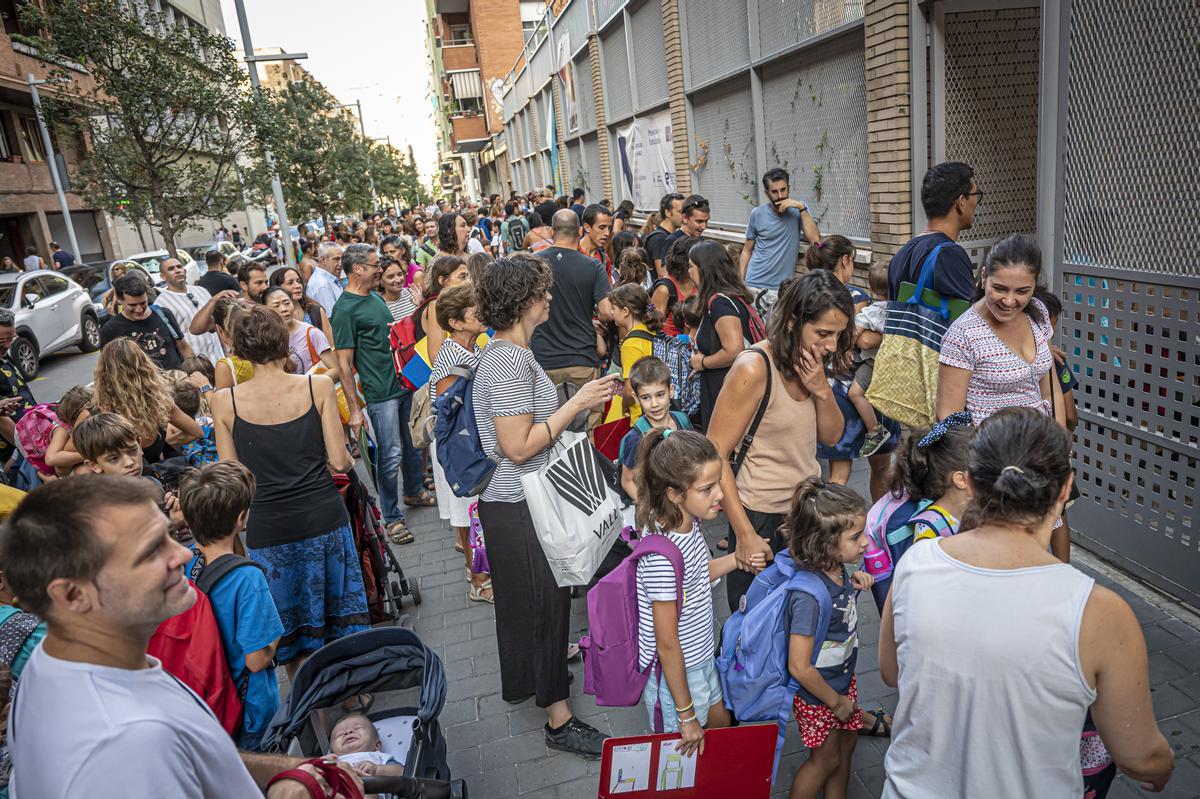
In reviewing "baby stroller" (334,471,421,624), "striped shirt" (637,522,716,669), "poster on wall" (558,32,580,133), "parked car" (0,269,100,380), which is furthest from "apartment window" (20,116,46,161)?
"striped shirt" (637,522,716,669)

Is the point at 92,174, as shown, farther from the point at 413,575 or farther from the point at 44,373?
the point at 413,575

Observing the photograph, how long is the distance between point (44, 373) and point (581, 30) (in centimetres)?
1352

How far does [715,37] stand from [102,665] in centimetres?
1052

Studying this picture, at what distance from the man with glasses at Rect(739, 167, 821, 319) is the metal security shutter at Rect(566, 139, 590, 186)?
13.5 meters

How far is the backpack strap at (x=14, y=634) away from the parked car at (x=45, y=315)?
1376 cm

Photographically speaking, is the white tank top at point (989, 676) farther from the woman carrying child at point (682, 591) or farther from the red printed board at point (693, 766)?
the woman carrying child at point (682, 591)

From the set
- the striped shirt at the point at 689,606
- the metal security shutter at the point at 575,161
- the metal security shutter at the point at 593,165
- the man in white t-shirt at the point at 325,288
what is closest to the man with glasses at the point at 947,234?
the striped shirt at the point at 689,606

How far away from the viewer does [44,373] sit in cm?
1502

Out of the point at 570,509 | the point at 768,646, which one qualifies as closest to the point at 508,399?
the point at 570,509

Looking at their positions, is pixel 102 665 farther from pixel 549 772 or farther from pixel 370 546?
pixel 370 546

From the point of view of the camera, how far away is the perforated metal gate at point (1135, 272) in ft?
12.6

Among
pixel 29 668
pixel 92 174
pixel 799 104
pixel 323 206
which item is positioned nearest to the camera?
pixel 29 668

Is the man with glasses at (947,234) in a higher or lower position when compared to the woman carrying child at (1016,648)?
higher

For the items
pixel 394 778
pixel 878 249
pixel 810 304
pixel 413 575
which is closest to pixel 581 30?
pixel 878 249
